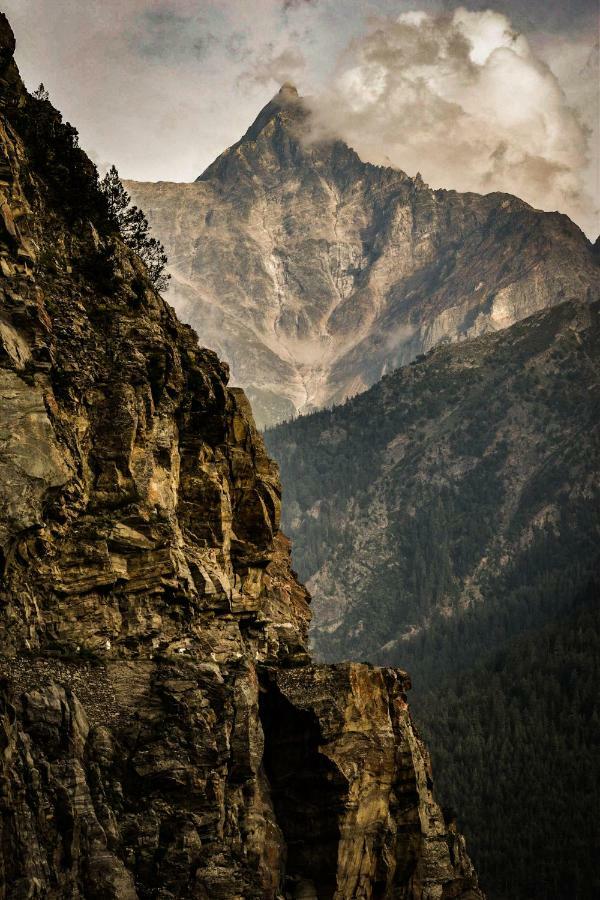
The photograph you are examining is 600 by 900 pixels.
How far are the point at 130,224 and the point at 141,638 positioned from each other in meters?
35.5

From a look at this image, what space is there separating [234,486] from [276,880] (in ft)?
62.7

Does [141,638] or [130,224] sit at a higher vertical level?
[130,224]

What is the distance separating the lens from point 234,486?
56312mm

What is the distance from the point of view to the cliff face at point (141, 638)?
37.7 m

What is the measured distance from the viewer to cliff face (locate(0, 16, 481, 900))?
3769 cm

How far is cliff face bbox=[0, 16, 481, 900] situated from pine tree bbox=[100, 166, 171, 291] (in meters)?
6.49

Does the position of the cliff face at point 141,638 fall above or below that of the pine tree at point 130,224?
below

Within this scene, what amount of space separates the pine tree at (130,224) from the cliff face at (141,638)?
6.49 meters

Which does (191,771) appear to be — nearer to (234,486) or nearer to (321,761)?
(321,761)

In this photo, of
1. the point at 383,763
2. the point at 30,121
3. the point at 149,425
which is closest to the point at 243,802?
the point at 383,763

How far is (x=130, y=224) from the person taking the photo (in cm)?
7219

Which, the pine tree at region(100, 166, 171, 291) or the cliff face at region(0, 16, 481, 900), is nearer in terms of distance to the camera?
the cliff face at region(0, 16, 481, 900)

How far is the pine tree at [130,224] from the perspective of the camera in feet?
209

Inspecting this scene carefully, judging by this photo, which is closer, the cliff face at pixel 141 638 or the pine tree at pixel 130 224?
the cliff face at pixel 141 638
